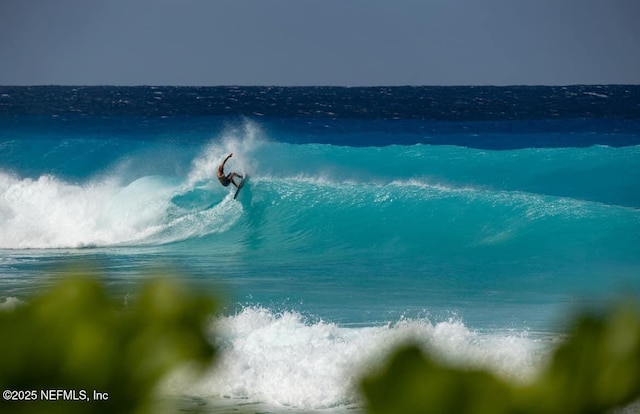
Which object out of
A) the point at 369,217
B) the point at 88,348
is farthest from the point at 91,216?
the point at 88,348

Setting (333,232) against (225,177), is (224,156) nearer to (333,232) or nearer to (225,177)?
(225,177)

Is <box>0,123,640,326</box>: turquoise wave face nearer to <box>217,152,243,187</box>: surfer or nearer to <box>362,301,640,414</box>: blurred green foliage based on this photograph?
<box>217,152,243,187</box>: surfer

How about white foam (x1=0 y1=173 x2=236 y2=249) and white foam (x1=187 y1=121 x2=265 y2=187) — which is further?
white foam (x1=187 y1=121 x2=265 y2=187)

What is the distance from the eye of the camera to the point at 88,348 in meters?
0.35

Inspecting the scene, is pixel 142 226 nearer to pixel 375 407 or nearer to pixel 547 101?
pixel 375 407

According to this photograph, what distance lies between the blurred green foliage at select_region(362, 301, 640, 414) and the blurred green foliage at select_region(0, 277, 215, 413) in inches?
3.9

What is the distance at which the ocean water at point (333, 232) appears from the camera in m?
9.41

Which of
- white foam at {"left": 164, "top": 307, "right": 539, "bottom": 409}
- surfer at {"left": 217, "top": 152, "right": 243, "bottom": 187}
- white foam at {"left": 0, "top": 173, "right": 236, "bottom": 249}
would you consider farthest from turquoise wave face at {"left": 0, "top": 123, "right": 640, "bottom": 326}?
white foam at {"left": 164, "top": 307, "right": 539, "bottom": 409}

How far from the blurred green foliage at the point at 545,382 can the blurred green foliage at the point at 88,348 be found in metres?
0.10

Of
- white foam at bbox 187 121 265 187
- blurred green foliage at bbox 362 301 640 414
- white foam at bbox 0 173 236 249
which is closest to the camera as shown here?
blurred green foliage at bbox 362 301 640 414

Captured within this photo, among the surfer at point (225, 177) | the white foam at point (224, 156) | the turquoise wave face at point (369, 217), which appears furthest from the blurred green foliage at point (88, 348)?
the white foam at point (224, 156)

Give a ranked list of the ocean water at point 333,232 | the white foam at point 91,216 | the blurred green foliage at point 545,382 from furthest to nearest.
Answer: the white foam at point 91,216 → the ocean water at point 333,232 → the blurred green foliage at point 545,382

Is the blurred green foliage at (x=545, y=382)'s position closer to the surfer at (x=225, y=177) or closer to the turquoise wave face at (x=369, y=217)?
the turquoise wave face at (x=369, y=217)

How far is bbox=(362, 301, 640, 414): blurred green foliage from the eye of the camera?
310mm
